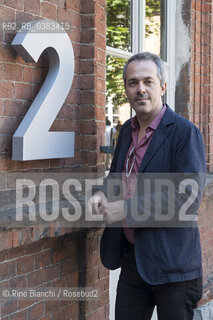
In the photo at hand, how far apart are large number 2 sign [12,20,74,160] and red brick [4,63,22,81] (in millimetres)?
78

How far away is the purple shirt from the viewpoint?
103 inches

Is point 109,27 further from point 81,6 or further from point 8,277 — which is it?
point 8,277

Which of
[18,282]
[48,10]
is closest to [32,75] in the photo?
[48,10]

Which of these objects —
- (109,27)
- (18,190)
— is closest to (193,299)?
(18,190)

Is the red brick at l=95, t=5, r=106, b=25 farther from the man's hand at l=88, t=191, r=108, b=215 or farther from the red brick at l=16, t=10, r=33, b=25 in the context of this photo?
the man's hand at l=88, t=191, r=108, b=215

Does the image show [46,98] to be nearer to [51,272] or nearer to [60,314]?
[51,272]

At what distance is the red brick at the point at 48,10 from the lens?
2973mm

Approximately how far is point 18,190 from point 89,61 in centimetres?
105

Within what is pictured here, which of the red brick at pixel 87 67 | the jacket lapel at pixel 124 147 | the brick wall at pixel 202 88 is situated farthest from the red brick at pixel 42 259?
the brick wall at pixel 202 88

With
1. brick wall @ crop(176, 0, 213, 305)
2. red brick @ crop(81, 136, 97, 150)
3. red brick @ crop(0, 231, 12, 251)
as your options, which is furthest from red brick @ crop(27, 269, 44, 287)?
brick wall @ crop(176, 0, 213, 305)

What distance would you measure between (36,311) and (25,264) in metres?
0.33

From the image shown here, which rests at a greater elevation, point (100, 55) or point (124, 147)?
point (100, 55)

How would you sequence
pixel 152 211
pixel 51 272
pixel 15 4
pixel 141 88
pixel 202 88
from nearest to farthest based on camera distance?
pixel 152 211, pixel 141 88, pixel 15 4, pixel 51 272, pixel 202 88

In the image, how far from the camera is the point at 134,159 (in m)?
2.67
